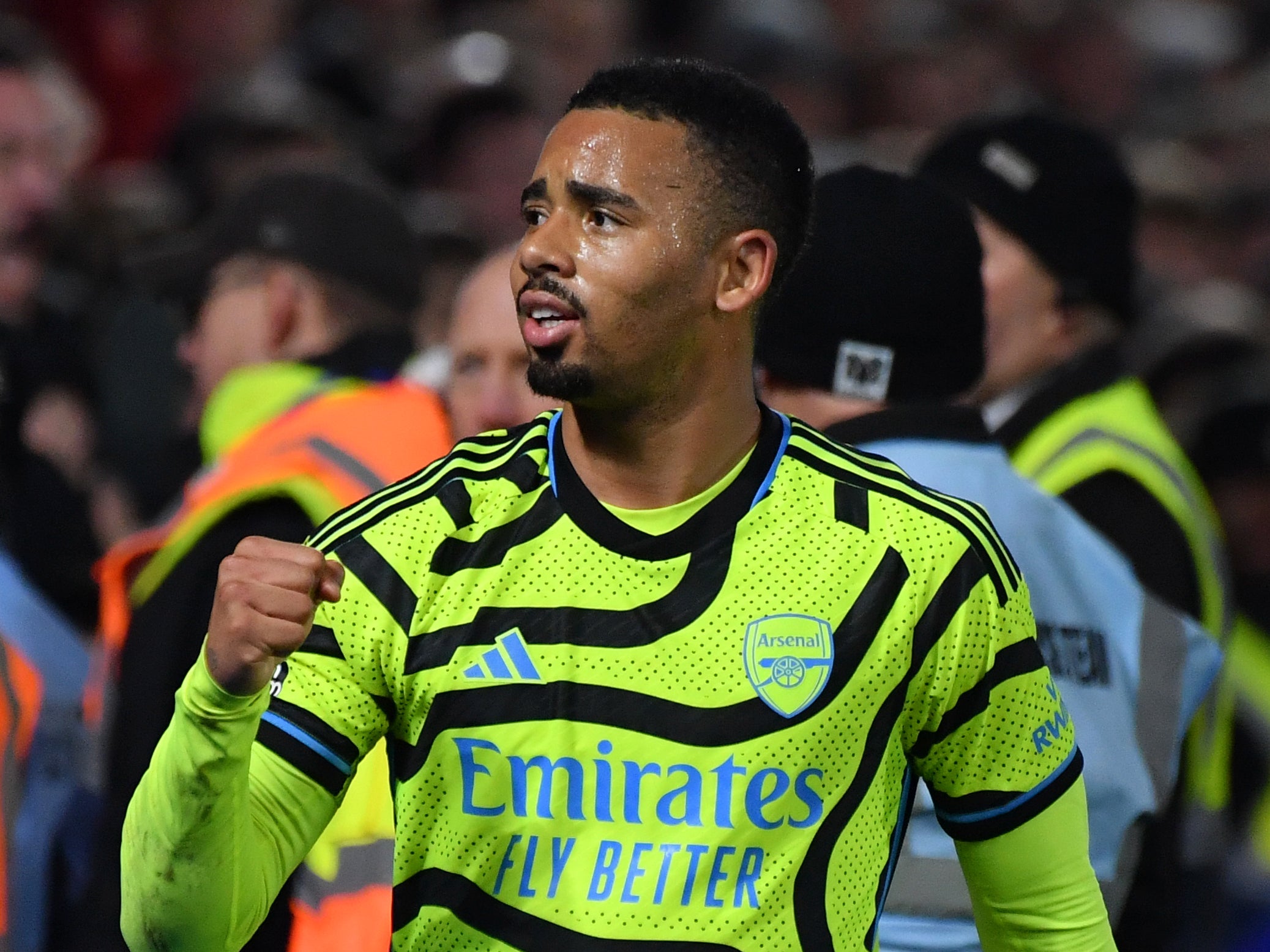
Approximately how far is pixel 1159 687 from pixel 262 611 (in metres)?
1.80

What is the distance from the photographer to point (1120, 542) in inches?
148

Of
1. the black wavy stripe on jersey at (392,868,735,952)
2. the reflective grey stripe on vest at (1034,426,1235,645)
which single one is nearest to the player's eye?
the black wavy stripe on jersey at (392,868,735,952)

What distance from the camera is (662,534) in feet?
7.48

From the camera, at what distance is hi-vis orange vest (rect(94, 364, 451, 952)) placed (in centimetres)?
313

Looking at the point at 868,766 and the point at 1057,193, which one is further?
the point at 1057,193

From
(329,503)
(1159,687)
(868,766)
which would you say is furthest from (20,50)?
(868,766)

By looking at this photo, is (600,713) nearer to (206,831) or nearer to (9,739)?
(206,831)

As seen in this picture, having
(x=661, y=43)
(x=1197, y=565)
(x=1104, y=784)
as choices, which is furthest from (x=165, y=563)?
(x=661, y=43)

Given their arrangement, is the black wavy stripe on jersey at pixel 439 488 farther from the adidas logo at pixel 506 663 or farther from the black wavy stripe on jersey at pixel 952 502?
the black wavy stripe on jersey at pixel 952 502

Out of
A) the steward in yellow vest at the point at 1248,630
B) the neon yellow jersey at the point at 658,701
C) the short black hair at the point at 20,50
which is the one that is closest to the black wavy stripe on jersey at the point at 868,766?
the neon yellow jersey at the point at 658,701

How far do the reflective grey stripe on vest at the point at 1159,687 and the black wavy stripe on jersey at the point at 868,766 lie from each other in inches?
43.1

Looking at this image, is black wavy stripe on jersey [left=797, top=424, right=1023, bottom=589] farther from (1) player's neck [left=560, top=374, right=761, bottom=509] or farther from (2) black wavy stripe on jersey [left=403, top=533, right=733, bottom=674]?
(2) black wavy stripe on jersey [left=403, top=533, right=733, bottom=674]

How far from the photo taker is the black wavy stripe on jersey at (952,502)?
2340 millimetres

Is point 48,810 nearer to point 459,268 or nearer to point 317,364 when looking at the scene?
point 317,364
